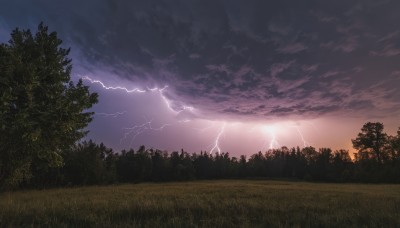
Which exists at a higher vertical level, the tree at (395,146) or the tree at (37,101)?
the tree at (395,146)

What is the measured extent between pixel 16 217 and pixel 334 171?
93110 mm

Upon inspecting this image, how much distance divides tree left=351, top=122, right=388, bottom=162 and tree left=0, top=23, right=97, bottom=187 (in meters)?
88.0

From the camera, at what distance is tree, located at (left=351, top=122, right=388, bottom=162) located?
281 ft

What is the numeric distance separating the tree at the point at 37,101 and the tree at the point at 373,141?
87958mm

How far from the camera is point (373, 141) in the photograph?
87.2 metres

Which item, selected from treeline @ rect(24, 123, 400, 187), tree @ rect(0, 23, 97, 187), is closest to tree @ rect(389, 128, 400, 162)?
treeline @ rect(24, 123, 400, 187)

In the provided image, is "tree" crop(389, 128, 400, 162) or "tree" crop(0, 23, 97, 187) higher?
"tree" crop(389, 128, 400, 162)

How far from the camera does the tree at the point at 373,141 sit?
85.6 m

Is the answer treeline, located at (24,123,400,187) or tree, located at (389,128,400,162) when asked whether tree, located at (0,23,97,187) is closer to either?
treeline, located at (24,123,400,187)

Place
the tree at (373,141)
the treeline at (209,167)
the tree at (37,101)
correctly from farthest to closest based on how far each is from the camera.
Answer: the tree at (373,141)
the treeline at (209,167)
the tree at (37,101)

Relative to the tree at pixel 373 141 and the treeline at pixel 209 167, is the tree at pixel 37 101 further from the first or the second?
the tree at pixel 373 141

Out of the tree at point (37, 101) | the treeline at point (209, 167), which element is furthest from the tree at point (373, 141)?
the tree at point (37, 101)

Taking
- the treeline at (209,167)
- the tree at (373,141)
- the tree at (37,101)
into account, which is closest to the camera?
the tree at (37,101)

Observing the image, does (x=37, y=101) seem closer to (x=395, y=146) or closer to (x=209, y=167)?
(x=395, y=146)
